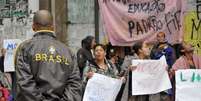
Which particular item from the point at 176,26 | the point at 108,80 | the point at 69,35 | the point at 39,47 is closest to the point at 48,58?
the point at 39,47

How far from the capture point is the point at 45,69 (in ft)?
16.2

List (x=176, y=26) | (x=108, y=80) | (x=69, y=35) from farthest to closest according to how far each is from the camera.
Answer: (x=69, y=35) → (x=176, y=26) → (x=108, y=80)

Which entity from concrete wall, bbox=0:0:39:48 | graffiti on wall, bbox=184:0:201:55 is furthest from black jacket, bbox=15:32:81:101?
concrete wall, bbox=0:0:39:48

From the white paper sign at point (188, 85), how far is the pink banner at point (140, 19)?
6.60 feet

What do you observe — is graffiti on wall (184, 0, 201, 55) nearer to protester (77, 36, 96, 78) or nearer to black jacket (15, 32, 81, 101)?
protester (77, 36, 96, 78)

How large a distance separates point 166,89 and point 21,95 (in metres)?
4.28

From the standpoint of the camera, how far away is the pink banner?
35.5 ft

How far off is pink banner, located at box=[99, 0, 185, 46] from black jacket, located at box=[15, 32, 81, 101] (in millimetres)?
5864

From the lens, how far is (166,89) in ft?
29.1

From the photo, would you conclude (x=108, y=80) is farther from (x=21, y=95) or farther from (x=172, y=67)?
(x=21, y=95)

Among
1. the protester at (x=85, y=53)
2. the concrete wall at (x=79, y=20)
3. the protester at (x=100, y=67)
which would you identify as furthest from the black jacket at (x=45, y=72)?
the concrete wall at (x=79, y=20)

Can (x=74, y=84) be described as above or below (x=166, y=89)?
above

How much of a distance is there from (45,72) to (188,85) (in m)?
4.25

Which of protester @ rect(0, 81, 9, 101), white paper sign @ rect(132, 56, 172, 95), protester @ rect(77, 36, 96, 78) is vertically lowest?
protester @ rect(0, 81, 9, 101)
